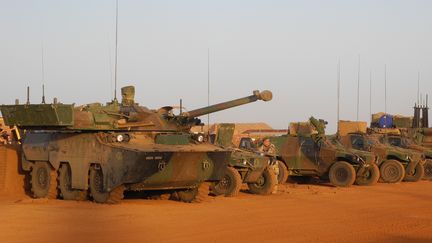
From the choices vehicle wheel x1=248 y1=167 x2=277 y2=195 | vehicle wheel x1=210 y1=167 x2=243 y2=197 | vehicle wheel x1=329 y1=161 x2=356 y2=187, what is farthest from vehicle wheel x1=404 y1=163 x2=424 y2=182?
vehicle wheel x1=210 y1=167 x2=243 y2=197

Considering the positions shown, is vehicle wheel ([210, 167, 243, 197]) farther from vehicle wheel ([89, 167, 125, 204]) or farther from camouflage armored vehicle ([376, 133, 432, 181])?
camouflage armored vehicle ([376, 133, 432, 181])

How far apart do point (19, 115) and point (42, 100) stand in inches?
25.4

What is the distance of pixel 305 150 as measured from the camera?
72.6 ft

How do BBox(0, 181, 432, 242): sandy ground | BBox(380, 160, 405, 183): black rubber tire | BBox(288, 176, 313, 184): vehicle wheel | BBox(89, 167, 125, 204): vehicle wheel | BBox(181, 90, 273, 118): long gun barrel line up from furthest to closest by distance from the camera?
BBox(288, 176, 313, 184): vehicle wheel → BBox(380, 160, 405, 183): black rubber tire → BBox(181, 90, 273, 118): long gun barrel → BBox(89, 167, 125, 204): vehicle wheel → BBox(0, 181, 432, 242): sandy ground

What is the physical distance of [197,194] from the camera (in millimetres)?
15336

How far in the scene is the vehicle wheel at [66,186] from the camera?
15211 millimetres

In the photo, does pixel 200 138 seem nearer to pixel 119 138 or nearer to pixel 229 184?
pixel 229 184

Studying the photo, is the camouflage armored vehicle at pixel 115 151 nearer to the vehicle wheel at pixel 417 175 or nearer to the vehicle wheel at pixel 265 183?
the vehicle wheel at pixel 265 183

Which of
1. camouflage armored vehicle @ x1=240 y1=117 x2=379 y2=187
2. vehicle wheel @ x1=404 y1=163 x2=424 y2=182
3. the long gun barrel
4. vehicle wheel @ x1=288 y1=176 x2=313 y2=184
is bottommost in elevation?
vehicle wheel @ x1=288 y1=176 x2=313 y2=184

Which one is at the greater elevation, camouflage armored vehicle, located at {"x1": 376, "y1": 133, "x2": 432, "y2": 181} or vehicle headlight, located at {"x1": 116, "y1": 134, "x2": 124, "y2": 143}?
vehicle headlight, located at {"x1": 116, "y1": 134, "x2": 124, "y2": 143}

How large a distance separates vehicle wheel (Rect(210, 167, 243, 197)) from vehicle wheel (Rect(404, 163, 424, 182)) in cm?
970

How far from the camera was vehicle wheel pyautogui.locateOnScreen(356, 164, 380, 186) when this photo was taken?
22094 millimetres

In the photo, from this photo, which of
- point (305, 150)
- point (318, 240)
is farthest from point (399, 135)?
point (318, 240)

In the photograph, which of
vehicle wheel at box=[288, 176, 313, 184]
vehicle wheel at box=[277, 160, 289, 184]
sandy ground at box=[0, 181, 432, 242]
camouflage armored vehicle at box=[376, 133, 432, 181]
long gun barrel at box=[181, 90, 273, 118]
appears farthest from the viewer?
camouflage armored vehicle at box=[376, 133, 432, 181]
